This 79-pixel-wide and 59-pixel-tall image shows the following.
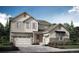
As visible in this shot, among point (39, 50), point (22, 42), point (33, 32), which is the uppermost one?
point (33, 32)

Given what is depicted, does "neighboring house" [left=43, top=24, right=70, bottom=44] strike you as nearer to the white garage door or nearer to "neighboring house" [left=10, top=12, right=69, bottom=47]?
"neighboring house" [left=10, top=12, right=69, bottom=47]

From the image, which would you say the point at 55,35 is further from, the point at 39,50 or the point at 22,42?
the point at 22,42

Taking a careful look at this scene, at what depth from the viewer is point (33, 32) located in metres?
4.05

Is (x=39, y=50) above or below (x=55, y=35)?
below

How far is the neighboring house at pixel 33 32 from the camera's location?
403cm

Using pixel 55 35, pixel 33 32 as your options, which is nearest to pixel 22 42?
pixel 33 32

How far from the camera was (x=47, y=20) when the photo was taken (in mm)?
4016

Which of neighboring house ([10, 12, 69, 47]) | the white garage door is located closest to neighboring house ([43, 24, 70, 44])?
neighboring house ([10, 12, 69, 47])

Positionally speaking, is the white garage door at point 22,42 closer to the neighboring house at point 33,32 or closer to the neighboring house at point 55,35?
the neighboring house at point 33,32

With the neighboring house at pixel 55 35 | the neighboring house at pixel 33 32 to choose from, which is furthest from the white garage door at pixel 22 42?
the neighboring house at pixel 55 35

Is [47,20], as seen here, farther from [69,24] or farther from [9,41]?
[9,41]
